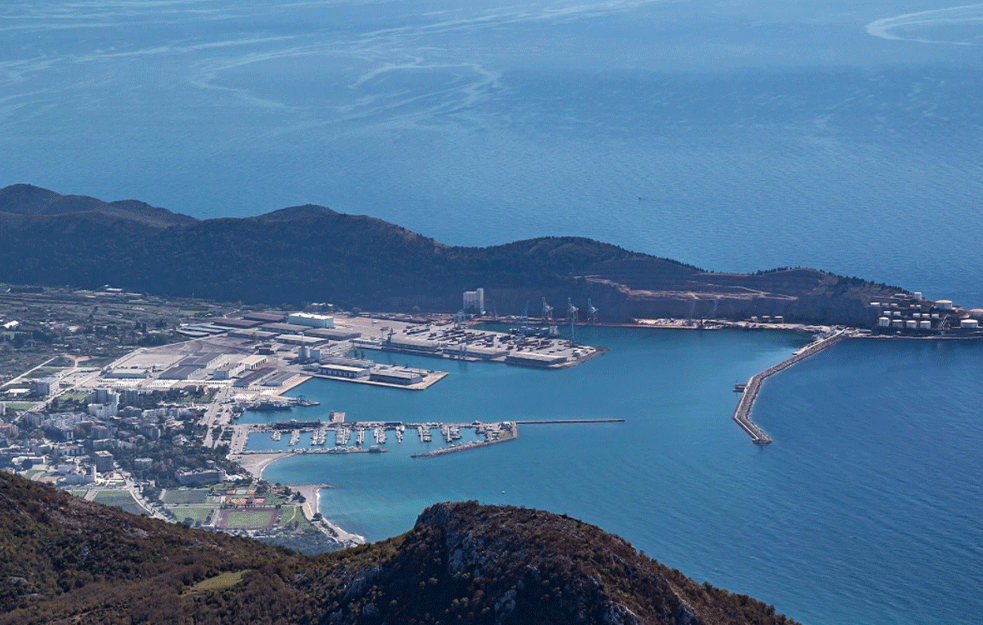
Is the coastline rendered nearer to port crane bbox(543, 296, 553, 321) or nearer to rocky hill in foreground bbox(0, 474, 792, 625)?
rocky hill in foreground bbox(0, 474, 792, 625)

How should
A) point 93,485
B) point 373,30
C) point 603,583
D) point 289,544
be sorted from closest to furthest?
point 603,583, point 289,544, point 93,485, point 373,30

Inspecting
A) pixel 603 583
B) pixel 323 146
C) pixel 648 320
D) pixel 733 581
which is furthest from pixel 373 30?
pixel 603 583

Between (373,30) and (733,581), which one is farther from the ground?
(373,30)

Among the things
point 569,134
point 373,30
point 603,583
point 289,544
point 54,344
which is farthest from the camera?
point 373,30

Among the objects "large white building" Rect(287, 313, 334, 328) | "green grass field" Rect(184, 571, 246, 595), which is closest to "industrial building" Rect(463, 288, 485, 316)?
"large white building" Rect(287, 313, 334, 328)

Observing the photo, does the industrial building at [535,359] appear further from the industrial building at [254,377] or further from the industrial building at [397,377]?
the industrial building at [254,377]

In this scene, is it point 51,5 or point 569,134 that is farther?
point 51,5

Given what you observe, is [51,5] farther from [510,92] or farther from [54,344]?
[54,344]
